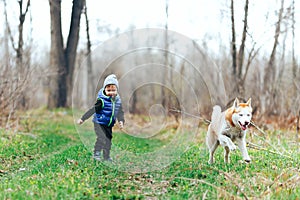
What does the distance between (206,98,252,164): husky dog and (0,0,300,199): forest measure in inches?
15.3

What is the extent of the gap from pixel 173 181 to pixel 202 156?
6.26 ft

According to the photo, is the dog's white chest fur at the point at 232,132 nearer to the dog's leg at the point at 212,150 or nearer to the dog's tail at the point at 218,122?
the dog's tail at the point at 218,122

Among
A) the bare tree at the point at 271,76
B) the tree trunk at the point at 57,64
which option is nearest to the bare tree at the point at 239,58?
the bare tree at the point at 271,76

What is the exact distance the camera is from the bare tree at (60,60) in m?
20.9

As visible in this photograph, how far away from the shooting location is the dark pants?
7852mm

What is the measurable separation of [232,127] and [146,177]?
1.60 meters

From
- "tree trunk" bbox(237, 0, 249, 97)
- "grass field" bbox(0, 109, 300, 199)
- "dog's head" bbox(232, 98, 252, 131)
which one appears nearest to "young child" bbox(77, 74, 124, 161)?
"grass field" bbox(0, 109, 300, 199)

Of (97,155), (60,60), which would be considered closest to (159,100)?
(97,155)

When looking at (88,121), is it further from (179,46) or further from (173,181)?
(179,46)

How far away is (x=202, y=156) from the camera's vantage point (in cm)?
868

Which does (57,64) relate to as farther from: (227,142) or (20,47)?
(227,142)

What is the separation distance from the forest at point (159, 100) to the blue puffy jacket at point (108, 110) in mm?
406

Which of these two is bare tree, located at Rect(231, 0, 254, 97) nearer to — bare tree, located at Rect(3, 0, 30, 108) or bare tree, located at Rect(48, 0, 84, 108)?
bare tree, located at Rect(3, 0, 30, 108)

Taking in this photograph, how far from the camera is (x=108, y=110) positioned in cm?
775
